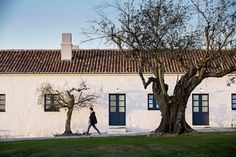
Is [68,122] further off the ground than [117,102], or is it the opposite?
[117,102]

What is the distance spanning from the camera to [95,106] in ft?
104

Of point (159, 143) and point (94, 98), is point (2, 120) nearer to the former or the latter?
point (94, 98)

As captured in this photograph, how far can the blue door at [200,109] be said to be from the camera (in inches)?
1267

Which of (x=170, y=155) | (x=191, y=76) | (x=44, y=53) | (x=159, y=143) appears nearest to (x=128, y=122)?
(x=44, y=53)

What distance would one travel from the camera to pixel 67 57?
3384 centimetres

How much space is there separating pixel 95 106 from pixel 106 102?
0.78 meters

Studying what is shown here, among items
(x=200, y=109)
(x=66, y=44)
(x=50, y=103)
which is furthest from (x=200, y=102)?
(x=66, y=44)

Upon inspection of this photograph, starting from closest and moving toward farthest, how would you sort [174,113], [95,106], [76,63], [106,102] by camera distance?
[174,113] < [95,106] < [106,102] < [76,63]

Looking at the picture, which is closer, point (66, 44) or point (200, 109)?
point (200, 109)

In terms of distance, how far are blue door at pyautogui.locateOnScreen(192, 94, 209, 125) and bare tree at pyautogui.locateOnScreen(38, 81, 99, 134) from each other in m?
6.60

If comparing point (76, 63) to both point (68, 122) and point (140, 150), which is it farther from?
point (140, 150)

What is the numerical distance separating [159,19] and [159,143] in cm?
631

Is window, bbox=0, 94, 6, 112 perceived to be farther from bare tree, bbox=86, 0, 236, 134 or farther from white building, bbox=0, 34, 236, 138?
bare tree, bbox=86, 0, 236, 134

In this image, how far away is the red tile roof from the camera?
3197 centimetres
